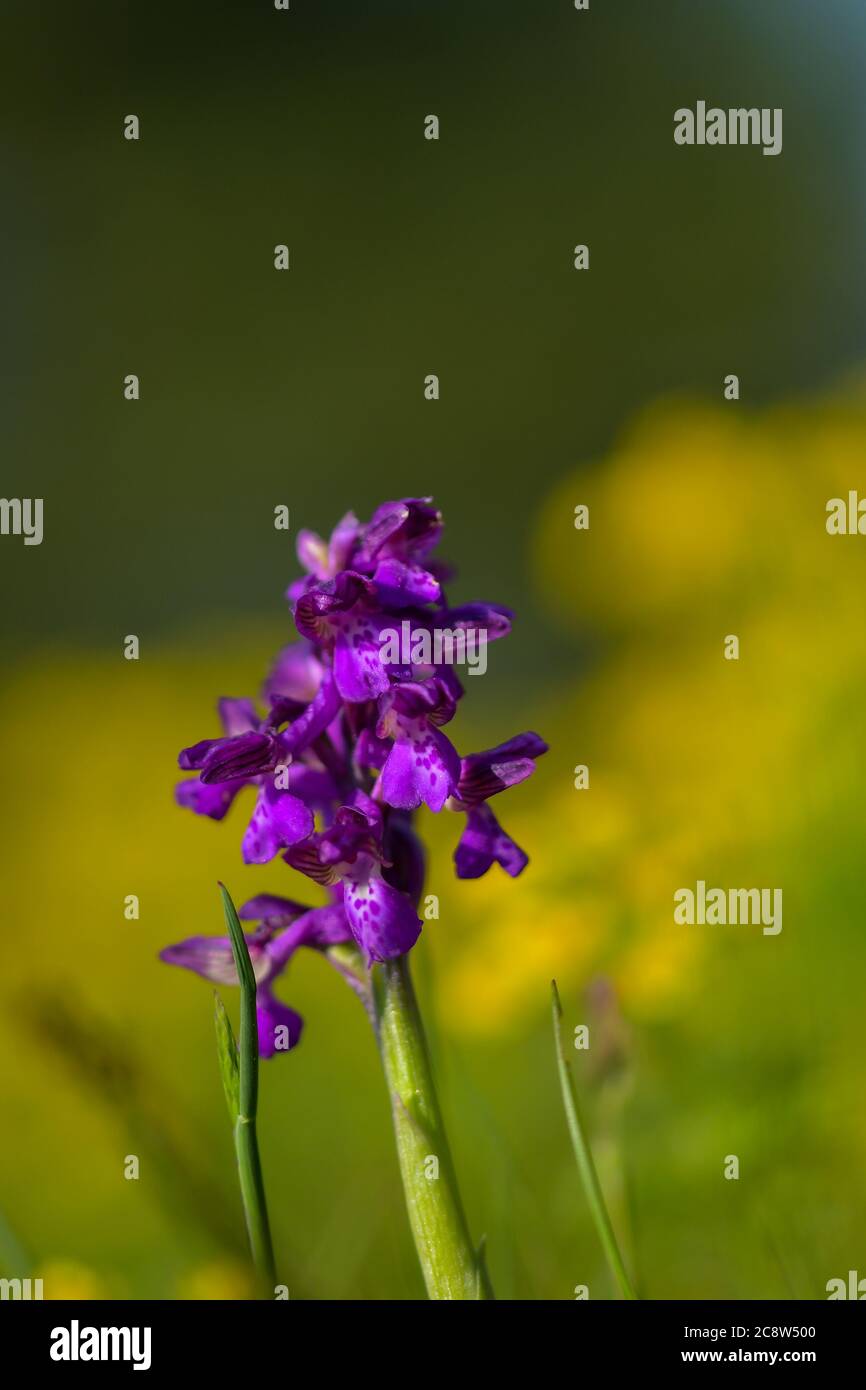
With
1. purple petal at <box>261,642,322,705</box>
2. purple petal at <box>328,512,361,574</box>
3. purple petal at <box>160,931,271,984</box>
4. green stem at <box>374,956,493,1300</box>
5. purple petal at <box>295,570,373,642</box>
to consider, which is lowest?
green stem at <box>374,956,493,1300</box>

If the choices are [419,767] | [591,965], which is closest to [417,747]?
[419,767]

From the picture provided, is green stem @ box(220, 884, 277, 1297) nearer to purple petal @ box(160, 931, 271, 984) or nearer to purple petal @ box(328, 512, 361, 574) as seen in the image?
purple petal @ box(160, 931, 271, 984)

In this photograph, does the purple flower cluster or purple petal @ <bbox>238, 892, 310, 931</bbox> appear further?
purple petal @ <bbox>238, 892, 310, 931</bbox>

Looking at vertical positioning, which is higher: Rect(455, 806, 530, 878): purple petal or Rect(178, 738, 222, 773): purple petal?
Rect(178, 738, 222, 773): purple petal

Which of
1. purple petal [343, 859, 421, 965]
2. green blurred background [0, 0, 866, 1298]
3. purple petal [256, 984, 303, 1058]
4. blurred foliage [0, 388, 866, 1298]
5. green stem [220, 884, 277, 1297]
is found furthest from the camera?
green blurred background [0, 0, 866, 1298]

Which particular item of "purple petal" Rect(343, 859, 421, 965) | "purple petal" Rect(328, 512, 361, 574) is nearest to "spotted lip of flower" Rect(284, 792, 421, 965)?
"purple petal" Rect(343, 859, 421, 965)

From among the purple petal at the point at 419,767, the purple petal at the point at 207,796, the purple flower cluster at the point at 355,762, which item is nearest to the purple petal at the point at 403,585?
the purple flower cluster at the point at 355,762

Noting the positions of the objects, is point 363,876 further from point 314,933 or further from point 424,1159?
point 424,1159

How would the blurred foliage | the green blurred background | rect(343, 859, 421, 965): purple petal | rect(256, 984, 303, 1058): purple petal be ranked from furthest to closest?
the green blurred background → the blurred foliage → rect(256, 984, 303, 1058): purple petal → rect(343, 859, 421, 965): purple petal
